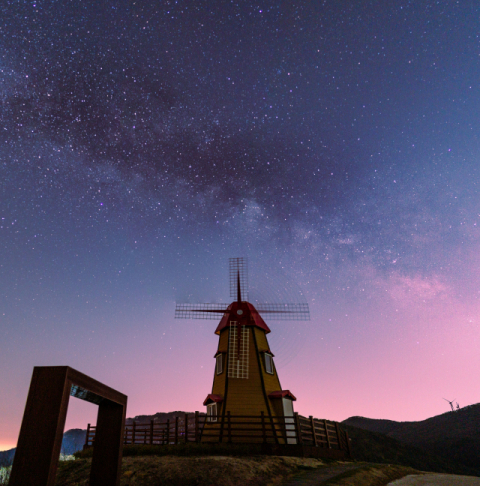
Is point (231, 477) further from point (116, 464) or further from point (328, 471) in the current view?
point (116, 464)

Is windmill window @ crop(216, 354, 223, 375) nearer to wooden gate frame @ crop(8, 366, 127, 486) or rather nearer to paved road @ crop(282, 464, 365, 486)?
paved road @ crop(282, 464, 365, 486)

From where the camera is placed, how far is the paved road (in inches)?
432

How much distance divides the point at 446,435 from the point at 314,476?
3153 inches

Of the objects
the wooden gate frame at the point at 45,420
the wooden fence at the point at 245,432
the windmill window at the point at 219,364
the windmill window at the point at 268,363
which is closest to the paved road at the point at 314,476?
the wooden fence at the point at 245,432

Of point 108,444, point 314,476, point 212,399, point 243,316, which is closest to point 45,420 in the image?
point 108,444

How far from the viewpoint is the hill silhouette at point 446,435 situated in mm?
59541

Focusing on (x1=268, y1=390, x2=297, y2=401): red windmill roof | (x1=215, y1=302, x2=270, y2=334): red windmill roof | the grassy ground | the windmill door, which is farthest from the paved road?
(x1=215, y1=302, x2=270, y2=334): red windmill roof

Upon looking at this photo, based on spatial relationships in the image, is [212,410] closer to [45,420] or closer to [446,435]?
[45,420]

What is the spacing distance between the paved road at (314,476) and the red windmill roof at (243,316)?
10.9 meters

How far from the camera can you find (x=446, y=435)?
73.6 metres

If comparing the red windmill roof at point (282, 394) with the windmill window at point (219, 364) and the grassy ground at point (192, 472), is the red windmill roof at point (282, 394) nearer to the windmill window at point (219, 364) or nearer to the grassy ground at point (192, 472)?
the windmill window at point (219, 364)

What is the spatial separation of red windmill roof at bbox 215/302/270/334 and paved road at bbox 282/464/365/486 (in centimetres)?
1090

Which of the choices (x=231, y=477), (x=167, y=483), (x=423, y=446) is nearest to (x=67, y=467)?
(x=167, y=483)

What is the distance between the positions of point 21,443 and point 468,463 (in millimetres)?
75469
